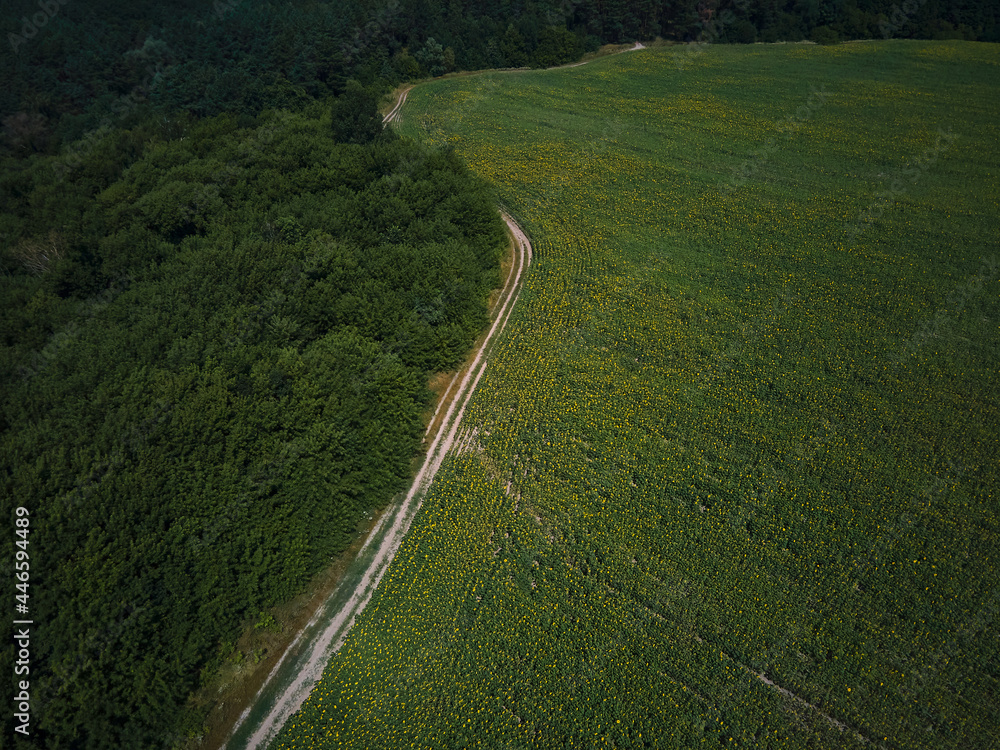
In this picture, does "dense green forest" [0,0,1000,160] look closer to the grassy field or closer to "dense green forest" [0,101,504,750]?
"dense green forest" [0,101,504,750]

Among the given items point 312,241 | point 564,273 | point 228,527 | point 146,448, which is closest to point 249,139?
point 312,241

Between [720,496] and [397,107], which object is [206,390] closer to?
[720,496]

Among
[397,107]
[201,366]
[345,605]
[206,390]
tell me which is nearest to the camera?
[345,605]

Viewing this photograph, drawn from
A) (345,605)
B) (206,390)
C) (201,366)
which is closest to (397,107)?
(201,366)

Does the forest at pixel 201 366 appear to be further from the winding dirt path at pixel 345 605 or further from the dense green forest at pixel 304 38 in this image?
the dense green forest at pixel 304 38

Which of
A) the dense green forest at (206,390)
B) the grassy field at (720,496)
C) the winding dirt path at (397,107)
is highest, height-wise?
the winding dirt path at (397,107)

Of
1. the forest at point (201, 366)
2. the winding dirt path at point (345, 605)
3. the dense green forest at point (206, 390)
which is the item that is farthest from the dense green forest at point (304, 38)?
the winding dirt path at point (345, 605)
